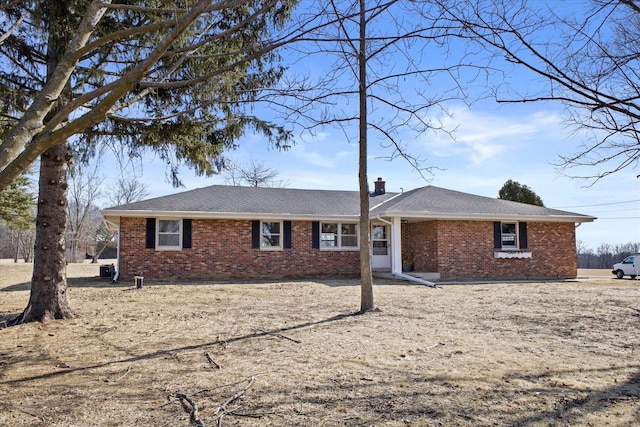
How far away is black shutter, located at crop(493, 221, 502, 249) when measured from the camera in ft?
57.3

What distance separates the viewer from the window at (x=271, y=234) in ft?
56.6

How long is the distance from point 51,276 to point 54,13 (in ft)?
13.6

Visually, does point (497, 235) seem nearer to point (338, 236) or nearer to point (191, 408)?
point (338, 236)

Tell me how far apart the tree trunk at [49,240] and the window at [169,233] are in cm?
850

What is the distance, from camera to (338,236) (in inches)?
717

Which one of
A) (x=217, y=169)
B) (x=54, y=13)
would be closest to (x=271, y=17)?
(x=54, y=13)

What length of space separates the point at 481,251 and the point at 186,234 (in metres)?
10.9

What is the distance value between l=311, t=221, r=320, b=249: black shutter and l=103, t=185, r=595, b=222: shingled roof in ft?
1.53

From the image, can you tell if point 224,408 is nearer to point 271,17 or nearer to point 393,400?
point 393,400

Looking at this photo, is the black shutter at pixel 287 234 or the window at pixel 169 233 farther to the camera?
the black shutter at pixel 287 234

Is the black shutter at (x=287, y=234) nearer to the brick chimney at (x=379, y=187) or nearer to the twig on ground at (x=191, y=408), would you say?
the brick chimney at (x=379, y=187)

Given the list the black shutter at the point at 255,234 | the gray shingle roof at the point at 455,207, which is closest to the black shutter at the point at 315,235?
the black shutter at the point at 255,234

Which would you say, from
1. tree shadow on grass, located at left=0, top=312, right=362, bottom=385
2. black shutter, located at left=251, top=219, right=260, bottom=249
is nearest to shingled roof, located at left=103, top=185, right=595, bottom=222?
black shutter, located at left=251, top=219, right=260, bottom=249

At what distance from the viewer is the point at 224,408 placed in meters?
3.72
